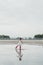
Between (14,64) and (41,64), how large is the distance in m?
1.70

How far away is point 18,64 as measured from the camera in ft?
49.0

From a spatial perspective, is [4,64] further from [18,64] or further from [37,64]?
[37,64]

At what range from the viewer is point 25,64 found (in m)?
14.9

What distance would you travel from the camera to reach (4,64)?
48.7 ft

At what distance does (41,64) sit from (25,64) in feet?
3.34

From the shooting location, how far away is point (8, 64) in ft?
48.6

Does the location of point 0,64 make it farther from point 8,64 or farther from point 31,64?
point 31,64

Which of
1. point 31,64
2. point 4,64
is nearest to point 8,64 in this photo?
point 4,64

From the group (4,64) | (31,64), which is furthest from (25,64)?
(4,64)

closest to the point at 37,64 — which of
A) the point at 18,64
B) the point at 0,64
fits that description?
the point at 18,64

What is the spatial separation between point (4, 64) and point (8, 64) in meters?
0.26

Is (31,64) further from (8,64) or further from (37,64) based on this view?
(8,64)

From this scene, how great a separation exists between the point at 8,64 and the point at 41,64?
208 cm

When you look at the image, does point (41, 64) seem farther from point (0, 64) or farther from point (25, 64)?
point (0, 64)
